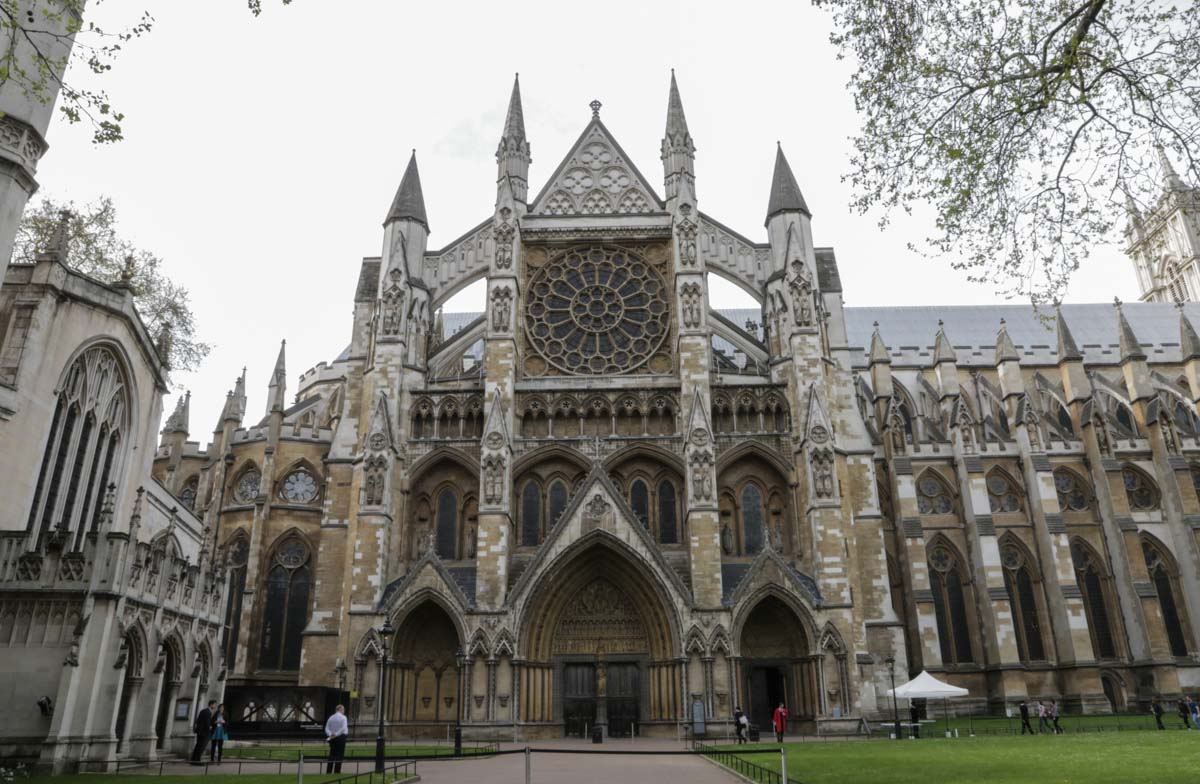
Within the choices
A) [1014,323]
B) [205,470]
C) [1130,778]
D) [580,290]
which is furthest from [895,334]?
[1130,778]

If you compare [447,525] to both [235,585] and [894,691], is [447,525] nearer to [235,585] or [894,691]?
[235,585]

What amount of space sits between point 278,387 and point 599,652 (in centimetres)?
1955

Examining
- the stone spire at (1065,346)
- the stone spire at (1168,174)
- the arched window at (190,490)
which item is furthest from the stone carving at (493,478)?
the stone spire at (1065,346)

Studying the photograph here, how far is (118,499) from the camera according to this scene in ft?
69.1

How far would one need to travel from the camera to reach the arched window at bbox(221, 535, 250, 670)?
33.5 m

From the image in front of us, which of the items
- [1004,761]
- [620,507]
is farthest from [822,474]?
[1004,761]

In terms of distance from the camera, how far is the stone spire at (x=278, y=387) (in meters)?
36.2

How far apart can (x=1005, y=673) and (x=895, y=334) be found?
23161 mm

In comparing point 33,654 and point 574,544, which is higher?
point 574,544

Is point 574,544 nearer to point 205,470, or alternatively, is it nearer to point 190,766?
point 190,766

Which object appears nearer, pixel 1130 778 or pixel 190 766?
pixel 1130 778

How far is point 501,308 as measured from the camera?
30391 mm

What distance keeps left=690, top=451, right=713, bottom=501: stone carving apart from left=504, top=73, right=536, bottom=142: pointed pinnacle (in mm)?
15870

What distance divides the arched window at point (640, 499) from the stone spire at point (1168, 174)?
1921 cm
